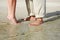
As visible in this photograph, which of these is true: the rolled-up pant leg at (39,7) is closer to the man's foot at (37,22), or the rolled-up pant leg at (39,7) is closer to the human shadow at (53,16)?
the man's foot at (37,22)

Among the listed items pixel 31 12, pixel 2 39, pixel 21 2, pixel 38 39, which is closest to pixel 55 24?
pixel 31 12

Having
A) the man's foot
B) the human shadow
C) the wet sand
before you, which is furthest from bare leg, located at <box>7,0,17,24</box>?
the human shadow

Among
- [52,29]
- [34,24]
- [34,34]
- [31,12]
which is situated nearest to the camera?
[34,34]

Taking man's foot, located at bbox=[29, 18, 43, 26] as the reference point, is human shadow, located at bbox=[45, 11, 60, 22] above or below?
below

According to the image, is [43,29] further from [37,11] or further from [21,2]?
[21,2]

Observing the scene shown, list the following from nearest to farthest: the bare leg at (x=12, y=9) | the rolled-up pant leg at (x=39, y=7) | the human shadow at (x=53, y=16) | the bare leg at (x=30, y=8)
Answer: the rolled-up pant leg at (x=39, y=7) < the bare leg at (x=12, y=9) < the bare leg at (x=30, y=8) < the human shadow at (x=53, y=16)

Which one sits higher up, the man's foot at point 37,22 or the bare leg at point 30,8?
the bare leg at point 30,8

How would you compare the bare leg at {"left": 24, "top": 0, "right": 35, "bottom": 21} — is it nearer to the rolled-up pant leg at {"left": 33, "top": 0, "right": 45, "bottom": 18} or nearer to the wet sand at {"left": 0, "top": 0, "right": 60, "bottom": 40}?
the wet sand at {"left": 0, "top": 0, "right": 60, "bottom": 40}

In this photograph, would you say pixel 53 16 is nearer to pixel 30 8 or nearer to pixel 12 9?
pixel 30 8

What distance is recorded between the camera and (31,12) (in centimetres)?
254

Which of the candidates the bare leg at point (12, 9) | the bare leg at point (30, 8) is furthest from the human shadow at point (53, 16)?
the bare leg at point (12, 9)

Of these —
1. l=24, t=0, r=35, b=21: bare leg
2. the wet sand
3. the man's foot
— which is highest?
l=24, t=0, r=35, b=21: bare leg

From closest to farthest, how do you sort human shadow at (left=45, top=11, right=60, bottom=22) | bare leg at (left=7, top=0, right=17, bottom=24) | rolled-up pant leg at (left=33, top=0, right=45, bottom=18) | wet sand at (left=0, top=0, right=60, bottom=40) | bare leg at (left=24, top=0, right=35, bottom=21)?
wet sand at (left=0, top=0, right=60, bottom=40)
rolled-up pant leg at (left=33, top=0, right=45, bottom=18)
bare leg at (left=7, top=0, right=17, bottom=24)
bare leg at (left=24, top=0, right=35, bottom=21)
human shadow at (left=45, top=11, right=60, bottom=22)

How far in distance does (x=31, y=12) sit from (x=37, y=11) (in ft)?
0.93
